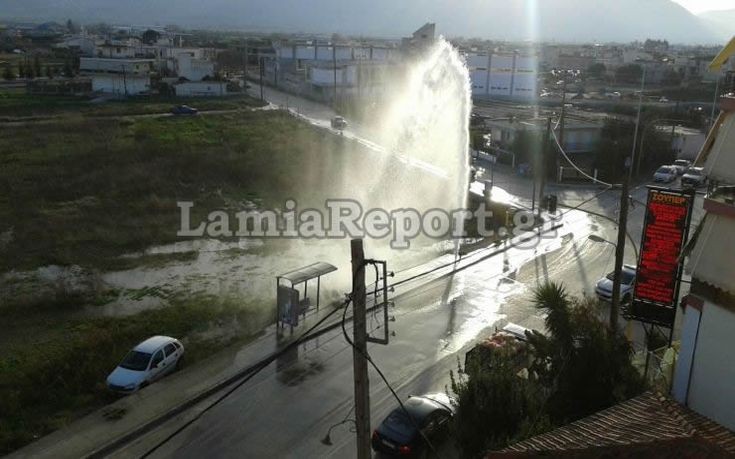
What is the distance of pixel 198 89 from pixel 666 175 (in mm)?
57204

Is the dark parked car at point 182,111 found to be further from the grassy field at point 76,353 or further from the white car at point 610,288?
the white car at point 610,288

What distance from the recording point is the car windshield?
13.4 meters

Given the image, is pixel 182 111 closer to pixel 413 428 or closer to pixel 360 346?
pixel 413 428

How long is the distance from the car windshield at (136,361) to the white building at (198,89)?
6557 cm

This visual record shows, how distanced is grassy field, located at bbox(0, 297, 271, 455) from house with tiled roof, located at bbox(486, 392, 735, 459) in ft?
29.6

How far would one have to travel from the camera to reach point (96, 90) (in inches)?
2891

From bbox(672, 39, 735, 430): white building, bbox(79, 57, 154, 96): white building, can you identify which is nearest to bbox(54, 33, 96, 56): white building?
bbox(79, 57, 154, 96): white building

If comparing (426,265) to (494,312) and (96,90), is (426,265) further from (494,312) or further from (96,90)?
(96,90)

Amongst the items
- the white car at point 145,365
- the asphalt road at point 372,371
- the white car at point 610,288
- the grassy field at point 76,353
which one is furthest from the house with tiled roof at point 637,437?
the white car at point 610,288

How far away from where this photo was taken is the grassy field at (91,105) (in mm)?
55844

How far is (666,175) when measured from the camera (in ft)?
118

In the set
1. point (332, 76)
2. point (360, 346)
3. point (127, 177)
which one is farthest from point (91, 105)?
point (360, 346)

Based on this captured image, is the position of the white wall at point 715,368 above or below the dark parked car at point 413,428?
above

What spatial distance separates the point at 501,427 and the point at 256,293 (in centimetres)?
1151
